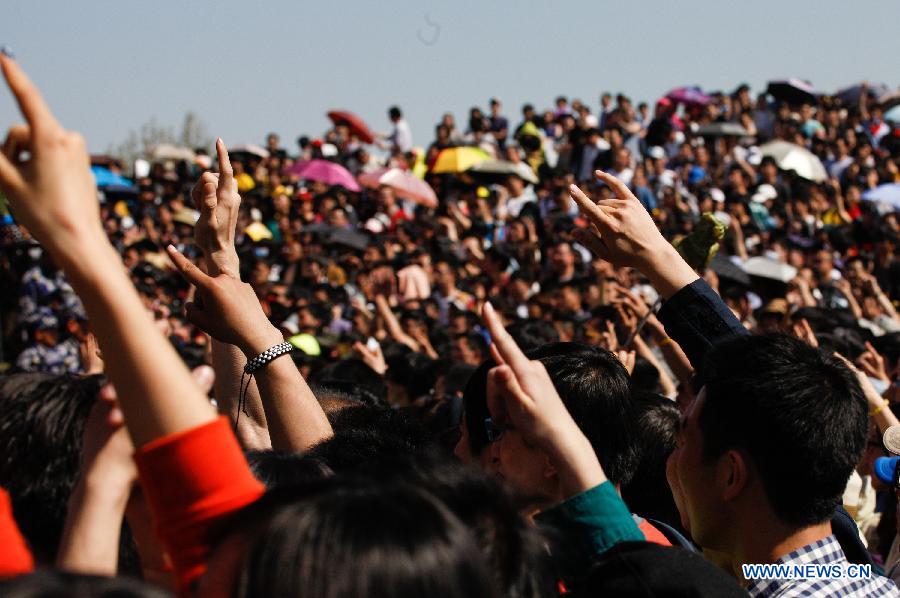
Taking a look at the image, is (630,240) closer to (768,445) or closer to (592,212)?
(592,212)

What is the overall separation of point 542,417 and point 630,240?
1.01 m

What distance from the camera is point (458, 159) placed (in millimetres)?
17281

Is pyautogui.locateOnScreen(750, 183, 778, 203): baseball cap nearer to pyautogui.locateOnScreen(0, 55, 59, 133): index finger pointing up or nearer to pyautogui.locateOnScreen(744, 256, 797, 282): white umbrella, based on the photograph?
pyautogui.locateOnScreen(744, 256, 797, 282): white umbrella

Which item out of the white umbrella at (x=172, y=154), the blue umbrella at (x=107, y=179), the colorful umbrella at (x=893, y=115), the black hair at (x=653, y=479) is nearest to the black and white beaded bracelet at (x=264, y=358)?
the black hair at (x=653, y=479)

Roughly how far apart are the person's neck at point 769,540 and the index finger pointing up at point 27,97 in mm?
1646

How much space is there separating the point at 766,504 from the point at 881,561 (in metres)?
2.10

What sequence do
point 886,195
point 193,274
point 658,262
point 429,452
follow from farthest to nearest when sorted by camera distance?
point 886,195 < point 658,262 < point 193,274 < point 429,452

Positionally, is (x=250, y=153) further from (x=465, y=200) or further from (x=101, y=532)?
(x=101, y=532)

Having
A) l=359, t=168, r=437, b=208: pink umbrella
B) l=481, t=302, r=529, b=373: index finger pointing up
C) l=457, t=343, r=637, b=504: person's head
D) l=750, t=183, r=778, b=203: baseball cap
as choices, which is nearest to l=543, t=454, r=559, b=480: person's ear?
l=457, t=343, r=637, b=504: person's head

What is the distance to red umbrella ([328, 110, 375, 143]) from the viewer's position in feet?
67.5

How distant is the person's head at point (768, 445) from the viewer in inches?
93.7

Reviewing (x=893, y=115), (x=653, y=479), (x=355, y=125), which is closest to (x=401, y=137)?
(x=355, y=125)

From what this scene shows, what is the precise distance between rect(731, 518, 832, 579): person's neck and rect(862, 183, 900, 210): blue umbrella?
12225mm

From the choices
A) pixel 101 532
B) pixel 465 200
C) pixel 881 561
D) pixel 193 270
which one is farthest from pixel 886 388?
pixel 465 200
